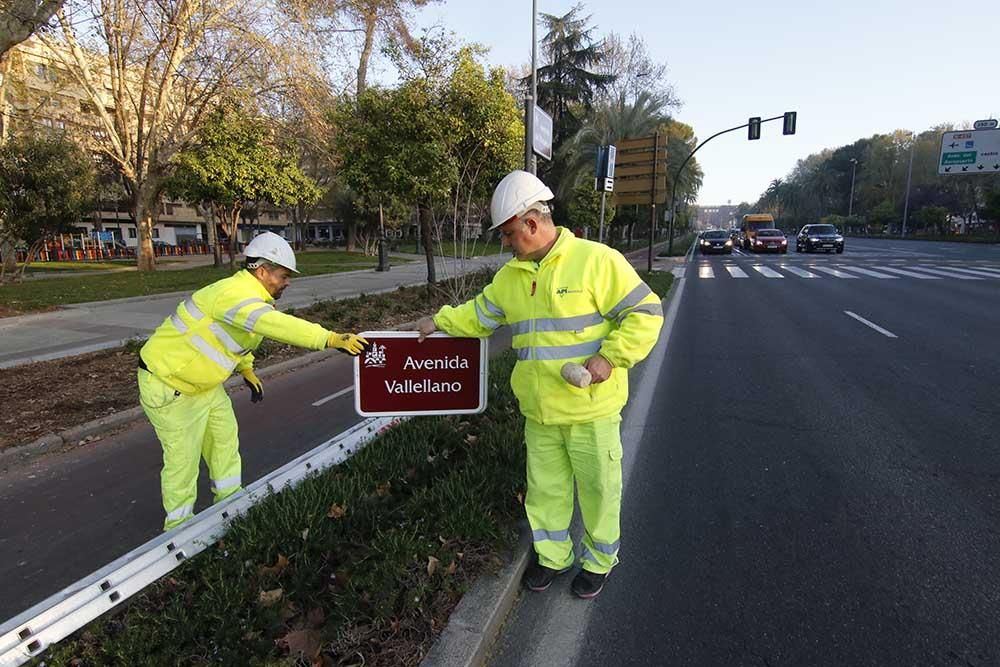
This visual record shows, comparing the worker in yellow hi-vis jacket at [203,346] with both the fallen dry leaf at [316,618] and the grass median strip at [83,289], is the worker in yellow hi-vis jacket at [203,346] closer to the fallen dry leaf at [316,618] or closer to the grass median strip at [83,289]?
the fallen dry leaf at [316,618]

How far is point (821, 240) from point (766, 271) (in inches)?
530

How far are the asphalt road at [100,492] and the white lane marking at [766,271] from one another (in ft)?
57.2

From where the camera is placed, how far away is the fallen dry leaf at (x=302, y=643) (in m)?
2.07

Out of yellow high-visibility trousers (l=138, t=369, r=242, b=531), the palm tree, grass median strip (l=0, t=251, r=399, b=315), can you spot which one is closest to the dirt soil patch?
yellow high-visibility trousers (l=138, t=369, r=242, b=531)

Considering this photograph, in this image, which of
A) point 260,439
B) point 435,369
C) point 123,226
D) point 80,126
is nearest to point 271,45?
point 80,126

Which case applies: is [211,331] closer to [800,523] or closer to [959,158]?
[800,523]

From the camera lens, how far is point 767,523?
3156 mm

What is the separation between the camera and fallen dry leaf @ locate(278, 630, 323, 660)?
207cm

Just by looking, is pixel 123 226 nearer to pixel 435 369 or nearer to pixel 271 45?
pixel 271 45

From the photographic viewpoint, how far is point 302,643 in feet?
7.01

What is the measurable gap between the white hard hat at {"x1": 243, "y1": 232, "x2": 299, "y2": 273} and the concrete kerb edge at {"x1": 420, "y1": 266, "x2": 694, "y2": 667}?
1.97 meters

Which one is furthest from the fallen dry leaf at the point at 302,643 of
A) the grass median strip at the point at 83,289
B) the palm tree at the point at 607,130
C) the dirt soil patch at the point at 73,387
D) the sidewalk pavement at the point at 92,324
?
the palm tree at the point at 607,130

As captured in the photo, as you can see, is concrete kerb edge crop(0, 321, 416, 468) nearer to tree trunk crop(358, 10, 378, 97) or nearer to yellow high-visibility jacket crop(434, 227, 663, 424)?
yellow high-visibility jacket crop(434, 227, 663, 424)

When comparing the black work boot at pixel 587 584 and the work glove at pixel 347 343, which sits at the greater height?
the work glove at pixel 347 343
